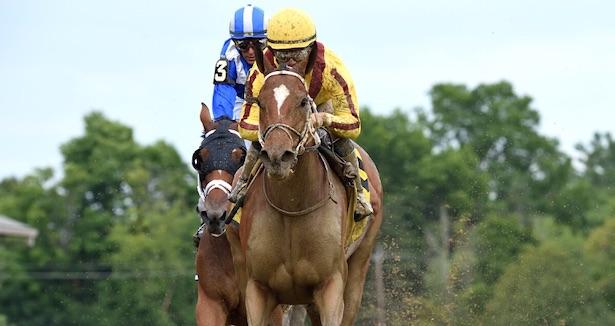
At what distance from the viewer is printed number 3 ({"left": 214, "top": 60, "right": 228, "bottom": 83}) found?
14047 mm

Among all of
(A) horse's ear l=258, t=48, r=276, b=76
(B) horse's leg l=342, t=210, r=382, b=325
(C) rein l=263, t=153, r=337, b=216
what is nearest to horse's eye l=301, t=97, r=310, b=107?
(A) horse's ear l=258, t=48, r=276, b=76

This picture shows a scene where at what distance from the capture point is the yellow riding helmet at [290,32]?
11.2 m

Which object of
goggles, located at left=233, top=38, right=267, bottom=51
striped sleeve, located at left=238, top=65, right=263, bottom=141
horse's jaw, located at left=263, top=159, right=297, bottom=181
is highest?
goggles, located at left=233, top=38, right=267, bottom=51

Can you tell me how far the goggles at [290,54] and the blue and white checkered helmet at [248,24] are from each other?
94.8 inches

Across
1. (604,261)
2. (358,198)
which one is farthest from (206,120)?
(604,261)

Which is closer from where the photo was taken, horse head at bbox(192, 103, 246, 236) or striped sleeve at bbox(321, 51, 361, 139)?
striped sleeve at bbox(321, 51, 361, 139)

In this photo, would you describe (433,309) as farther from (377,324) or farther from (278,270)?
(278,270)

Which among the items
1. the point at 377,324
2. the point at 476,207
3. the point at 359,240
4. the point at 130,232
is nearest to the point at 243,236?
the point at 359,240

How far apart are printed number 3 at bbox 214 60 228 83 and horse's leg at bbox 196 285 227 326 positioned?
1.97 metres

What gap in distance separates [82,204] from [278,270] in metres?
58.3

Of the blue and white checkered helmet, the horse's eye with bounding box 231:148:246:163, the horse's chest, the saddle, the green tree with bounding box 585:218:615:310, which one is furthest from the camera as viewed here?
the green tree with bounding box 585:218:615:310

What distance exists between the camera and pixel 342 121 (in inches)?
470

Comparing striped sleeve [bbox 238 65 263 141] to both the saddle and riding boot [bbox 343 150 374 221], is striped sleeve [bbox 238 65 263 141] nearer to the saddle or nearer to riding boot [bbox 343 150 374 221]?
the saddle

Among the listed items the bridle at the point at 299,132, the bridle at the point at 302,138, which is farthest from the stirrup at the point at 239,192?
the bridle at the point at 299,132
